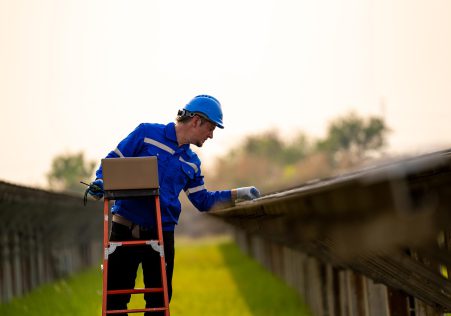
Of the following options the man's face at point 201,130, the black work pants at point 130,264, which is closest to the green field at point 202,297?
the black work pants at point 130,264

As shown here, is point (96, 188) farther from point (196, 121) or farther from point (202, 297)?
point (202, 297)

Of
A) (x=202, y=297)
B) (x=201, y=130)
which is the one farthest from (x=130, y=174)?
(x=202, y=297)


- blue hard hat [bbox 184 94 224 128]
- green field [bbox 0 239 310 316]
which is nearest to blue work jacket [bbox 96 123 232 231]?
blue hard hat [bbox 184 94 224 128]

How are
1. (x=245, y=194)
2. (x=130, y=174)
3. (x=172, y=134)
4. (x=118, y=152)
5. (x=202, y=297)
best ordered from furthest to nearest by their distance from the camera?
(x=202, y=297), (x=245, y=194), (x=118, y=152), (x=172, y=134), (x=130, y=174)

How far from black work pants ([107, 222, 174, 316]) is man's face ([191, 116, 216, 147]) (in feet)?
2.41

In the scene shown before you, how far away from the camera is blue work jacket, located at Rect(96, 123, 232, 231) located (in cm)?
756

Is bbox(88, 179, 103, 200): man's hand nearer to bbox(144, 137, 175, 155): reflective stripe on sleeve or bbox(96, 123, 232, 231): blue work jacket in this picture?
bbox(96, 123, 232, 231): blue work jacket

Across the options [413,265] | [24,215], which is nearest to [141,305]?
[24,215]

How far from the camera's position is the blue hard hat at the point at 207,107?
7.32 meters

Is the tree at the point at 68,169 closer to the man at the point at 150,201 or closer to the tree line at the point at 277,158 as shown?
the tree line at the point at 277,158

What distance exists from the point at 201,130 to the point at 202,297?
471 inches

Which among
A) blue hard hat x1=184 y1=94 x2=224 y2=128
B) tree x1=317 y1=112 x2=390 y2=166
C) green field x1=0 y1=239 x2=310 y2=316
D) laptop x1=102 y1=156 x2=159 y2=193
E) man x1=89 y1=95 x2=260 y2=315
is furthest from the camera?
tree x1=317 y1=112 x2=390 y2=166

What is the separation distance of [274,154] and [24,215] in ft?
406

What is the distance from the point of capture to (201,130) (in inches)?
293
